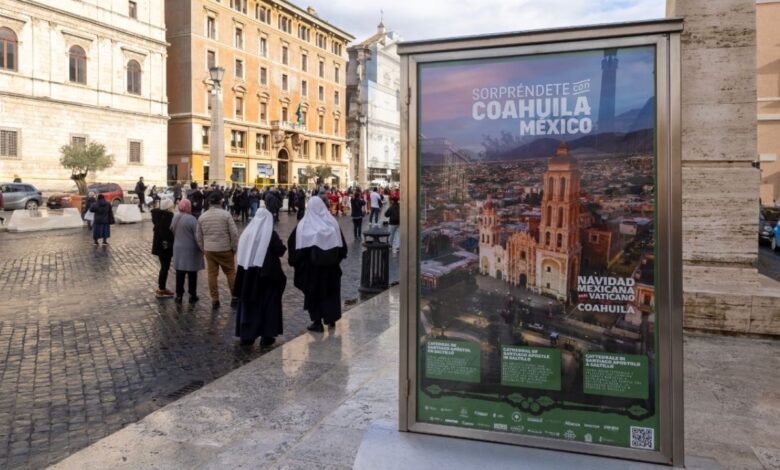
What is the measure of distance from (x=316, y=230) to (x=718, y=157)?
407 centimetres

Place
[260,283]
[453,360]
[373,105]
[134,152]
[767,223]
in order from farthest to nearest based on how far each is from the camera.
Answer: [373,105] → [134,152] → [767,223] → [260,283] → [453,360]

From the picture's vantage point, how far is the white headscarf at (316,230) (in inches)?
255

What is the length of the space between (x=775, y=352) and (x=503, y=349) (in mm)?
3738

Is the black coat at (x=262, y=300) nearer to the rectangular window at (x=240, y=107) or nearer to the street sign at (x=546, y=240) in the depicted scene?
the street sign at (x=546, y=240)

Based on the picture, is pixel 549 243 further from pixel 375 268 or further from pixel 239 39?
pixel 239 39

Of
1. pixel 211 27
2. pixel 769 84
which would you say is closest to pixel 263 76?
pixel 211 27

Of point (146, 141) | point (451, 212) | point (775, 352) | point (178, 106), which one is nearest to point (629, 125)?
point (451, 212)

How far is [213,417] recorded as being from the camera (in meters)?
4.13

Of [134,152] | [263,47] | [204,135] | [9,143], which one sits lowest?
[9,143]

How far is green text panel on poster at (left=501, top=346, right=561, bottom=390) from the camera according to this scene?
104 inches

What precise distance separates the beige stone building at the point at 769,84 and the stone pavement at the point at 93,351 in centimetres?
2698

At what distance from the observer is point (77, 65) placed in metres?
39.6

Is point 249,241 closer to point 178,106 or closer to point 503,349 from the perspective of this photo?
point 503,349

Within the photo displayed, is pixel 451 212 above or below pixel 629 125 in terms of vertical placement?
below
